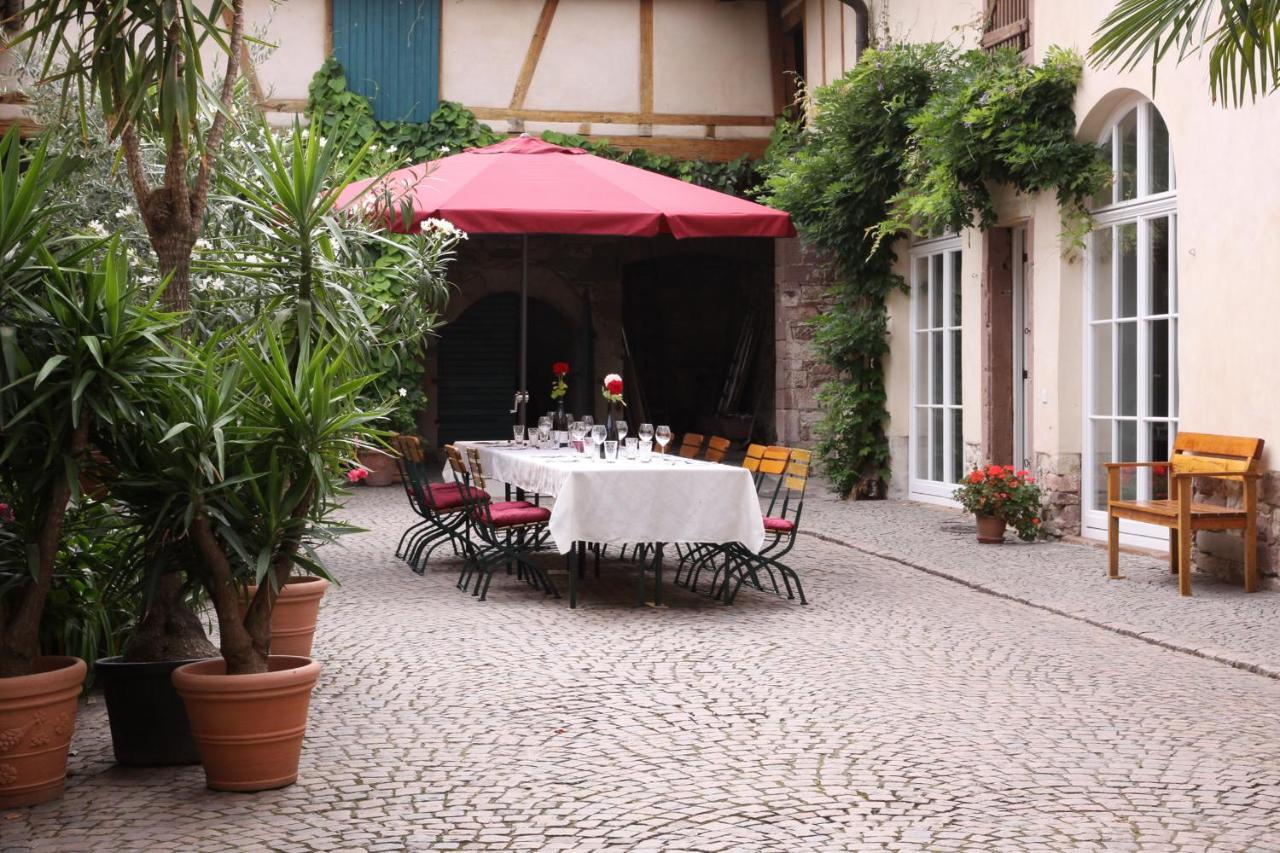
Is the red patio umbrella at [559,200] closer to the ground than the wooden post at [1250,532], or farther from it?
farther from it

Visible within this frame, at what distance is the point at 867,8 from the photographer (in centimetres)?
1301

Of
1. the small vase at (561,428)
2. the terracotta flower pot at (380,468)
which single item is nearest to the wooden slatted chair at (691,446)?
the small vase at (561,428)

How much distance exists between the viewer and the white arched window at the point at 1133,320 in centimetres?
888

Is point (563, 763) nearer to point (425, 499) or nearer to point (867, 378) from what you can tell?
point (425, 499)

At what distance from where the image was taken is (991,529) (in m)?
9.82

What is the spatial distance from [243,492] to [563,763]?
1182 millimetres

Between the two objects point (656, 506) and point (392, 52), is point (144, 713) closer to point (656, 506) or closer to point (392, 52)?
point (656, 506)

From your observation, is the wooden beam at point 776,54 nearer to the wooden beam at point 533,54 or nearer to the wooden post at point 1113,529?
the wooden beam at point 533,54

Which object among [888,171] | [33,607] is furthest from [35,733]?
[888,171]

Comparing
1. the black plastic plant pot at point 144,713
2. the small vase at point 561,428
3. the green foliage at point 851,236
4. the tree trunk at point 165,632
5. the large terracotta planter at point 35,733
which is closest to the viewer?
the large terracotta planter at point 35,733

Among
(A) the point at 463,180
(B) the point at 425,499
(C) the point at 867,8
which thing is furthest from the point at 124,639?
(C) the point at 867,8

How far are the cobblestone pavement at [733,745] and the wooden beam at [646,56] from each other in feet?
28.8

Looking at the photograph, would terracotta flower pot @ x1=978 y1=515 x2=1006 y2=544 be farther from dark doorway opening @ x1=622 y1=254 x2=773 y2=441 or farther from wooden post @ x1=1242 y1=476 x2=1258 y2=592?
dark doorway opening @ x1=622 y1=254 x2=773 y2=441

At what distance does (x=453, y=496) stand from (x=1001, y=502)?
134 inches
